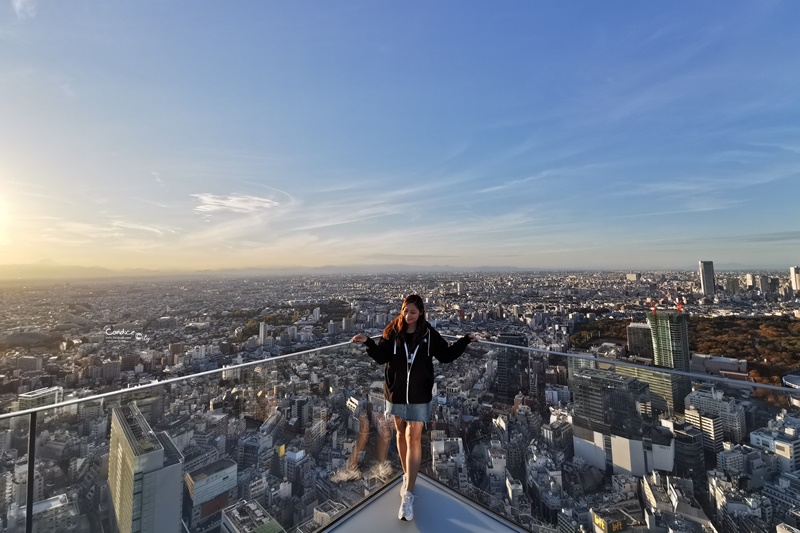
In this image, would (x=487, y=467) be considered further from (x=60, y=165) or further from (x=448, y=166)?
(x=60, y=165)

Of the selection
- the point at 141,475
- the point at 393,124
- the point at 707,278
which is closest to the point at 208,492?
the point at 141,475

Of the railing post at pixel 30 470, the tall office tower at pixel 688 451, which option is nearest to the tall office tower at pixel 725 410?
the tall office tower at pixel 688 451

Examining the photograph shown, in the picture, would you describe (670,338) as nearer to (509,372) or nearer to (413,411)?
(509,372)

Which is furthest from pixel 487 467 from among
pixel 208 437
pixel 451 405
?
pixel 208 437

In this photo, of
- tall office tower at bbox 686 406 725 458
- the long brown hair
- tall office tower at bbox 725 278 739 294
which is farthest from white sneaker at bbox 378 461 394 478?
tall office tower at bbox 725 278 739 294

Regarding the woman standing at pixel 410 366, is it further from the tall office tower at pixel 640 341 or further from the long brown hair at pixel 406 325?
the tall office tower at pixel 640 341

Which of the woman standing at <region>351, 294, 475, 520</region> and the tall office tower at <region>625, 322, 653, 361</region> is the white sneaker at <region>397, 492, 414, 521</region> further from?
the tall office tower at <region>625, 322, 653, 361</region>
